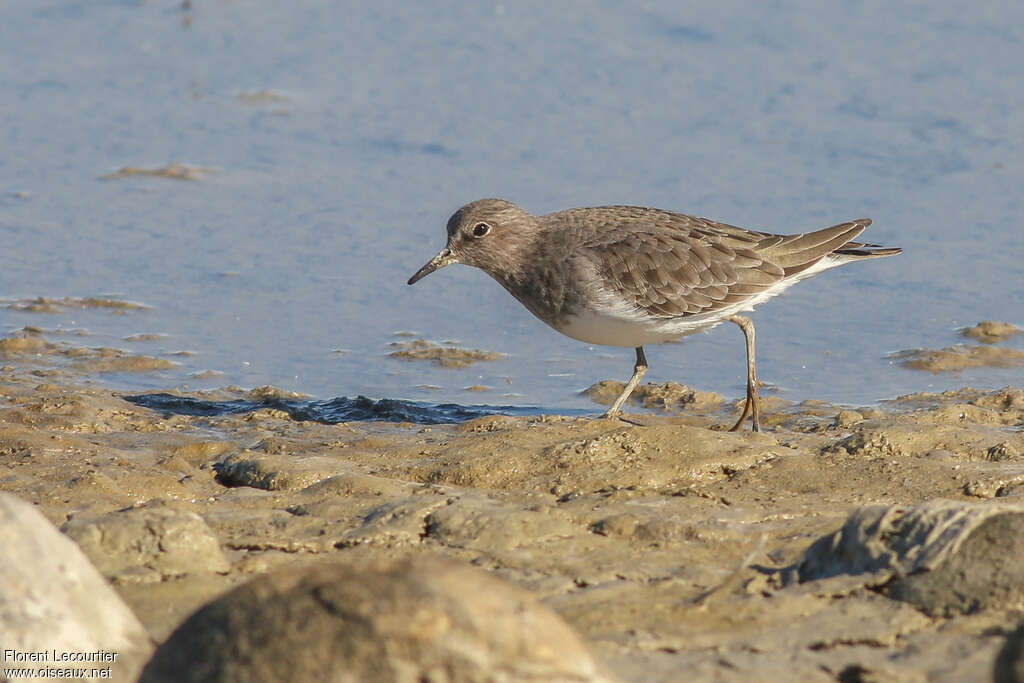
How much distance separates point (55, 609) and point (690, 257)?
512 centimetres

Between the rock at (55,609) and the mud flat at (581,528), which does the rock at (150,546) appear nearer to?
the mud flat at (581,528)

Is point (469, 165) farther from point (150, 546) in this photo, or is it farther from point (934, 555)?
point (934, 555)

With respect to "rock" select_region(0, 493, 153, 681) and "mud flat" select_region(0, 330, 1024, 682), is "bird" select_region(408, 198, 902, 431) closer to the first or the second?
"mud flat" select_region(0, 330, 1024, 682)

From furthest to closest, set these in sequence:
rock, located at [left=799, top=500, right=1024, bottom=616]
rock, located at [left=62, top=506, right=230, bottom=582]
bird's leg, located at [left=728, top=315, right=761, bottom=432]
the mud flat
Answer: bird's leg, located at [left=728, top=315, right=761, bottom=432] → rock, located at [left=62, top=506, right=230, bottom=582] → rock, located at [left=799, top=500, right=1024, bottom=616] → the mud flat

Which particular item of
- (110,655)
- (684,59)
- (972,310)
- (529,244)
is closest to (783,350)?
(972,310)

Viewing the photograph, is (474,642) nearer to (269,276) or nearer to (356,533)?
(356,533)

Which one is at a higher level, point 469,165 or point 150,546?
point 469,165

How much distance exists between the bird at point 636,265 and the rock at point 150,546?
11.0ft

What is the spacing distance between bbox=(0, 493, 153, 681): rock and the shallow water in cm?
474

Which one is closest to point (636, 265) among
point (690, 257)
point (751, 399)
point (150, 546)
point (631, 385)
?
point (690, 257)

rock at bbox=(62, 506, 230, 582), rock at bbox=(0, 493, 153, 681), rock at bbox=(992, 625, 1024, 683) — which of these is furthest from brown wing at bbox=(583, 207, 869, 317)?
rock at bbox=(992, 625, 1024, 683)

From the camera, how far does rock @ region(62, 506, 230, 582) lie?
4949 mm

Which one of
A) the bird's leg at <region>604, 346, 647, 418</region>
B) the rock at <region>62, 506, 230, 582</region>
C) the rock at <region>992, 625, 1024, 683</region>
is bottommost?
the rock at <region>62, 506, 230, 582</region>

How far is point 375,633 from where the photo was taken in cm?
339
